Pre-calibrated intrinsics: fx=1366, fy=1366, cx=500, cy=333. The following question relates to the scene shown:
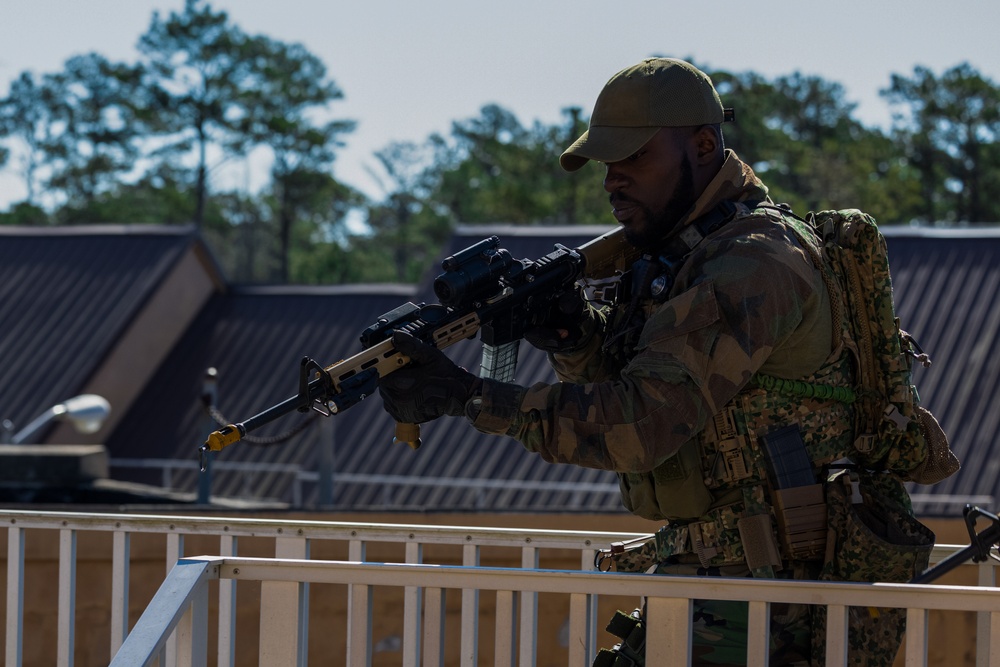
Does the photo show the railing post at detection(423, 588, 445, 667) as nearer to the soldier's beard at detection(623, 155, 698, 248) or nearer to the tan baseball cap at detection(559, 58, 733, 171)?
the soldier's beard at detection(623, 155, 698, 248)

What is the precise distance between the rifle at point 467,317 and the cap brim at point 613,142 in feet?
1.14

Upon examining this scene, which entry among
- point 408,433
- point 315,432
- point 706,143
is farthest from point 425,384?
point 315,432

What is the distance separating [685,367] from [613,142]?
0.67m

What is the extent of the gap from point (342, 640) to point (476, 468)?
8.64 meters

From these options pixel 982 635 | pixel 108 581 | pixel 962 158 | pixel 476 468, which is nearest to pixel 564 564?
pixel 108 581

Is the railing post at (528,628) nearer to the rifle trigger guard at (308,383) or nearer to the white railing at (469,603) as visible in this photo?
the white railing at (469,603)

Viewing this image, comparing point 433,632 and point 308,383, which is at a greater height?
point 308,383

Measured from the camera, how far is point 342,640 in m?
7.37

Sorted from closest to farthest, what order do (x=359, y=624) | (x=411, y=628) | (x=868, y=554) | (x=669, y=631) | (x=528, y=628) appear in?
(x=669, y=631) < (x=868, y=554) < (x=359, y=624) < (x=528, y=628) < (x=411, y=628)

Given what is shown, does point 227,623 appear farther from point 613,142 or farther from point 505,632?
point 613,142

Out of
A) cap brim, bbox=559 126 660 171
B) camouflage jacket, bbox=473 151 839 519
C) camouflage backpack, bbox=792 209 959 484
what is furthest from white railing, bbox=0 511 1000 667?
cap brim, bbox=559 126 660 171

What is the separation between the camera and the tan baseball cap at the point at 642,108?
357 cm

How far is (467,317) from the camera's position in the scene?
364cm

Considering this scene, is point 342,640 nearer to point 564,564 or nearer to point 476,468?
point 564,564
